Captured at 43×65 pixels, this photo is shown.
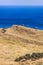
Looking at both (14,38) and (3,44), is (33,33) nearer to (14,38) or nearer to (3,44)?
(14,38)

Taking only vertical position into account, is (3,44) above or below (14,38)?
below

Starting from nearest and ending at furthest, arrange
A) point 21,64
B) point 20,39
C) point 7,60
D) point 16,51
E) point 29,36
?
point 21,64 → point 7,60 → point 16,51 → point 20,39 → point 29,36

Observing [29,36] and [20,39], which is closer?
[20,39]

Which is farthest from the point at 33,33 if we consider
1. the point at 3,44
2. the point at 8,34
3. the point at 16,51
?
the point at 16,51

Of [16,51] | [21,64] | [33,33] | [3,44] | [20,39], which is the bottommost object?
[21,64]

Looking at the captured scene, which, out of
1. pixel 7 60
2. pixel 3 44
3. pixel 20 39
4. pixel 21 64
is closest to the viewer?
pixel 21 64

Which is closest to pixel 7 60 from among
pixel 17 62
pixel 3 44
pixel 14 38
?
pixel 17 62
